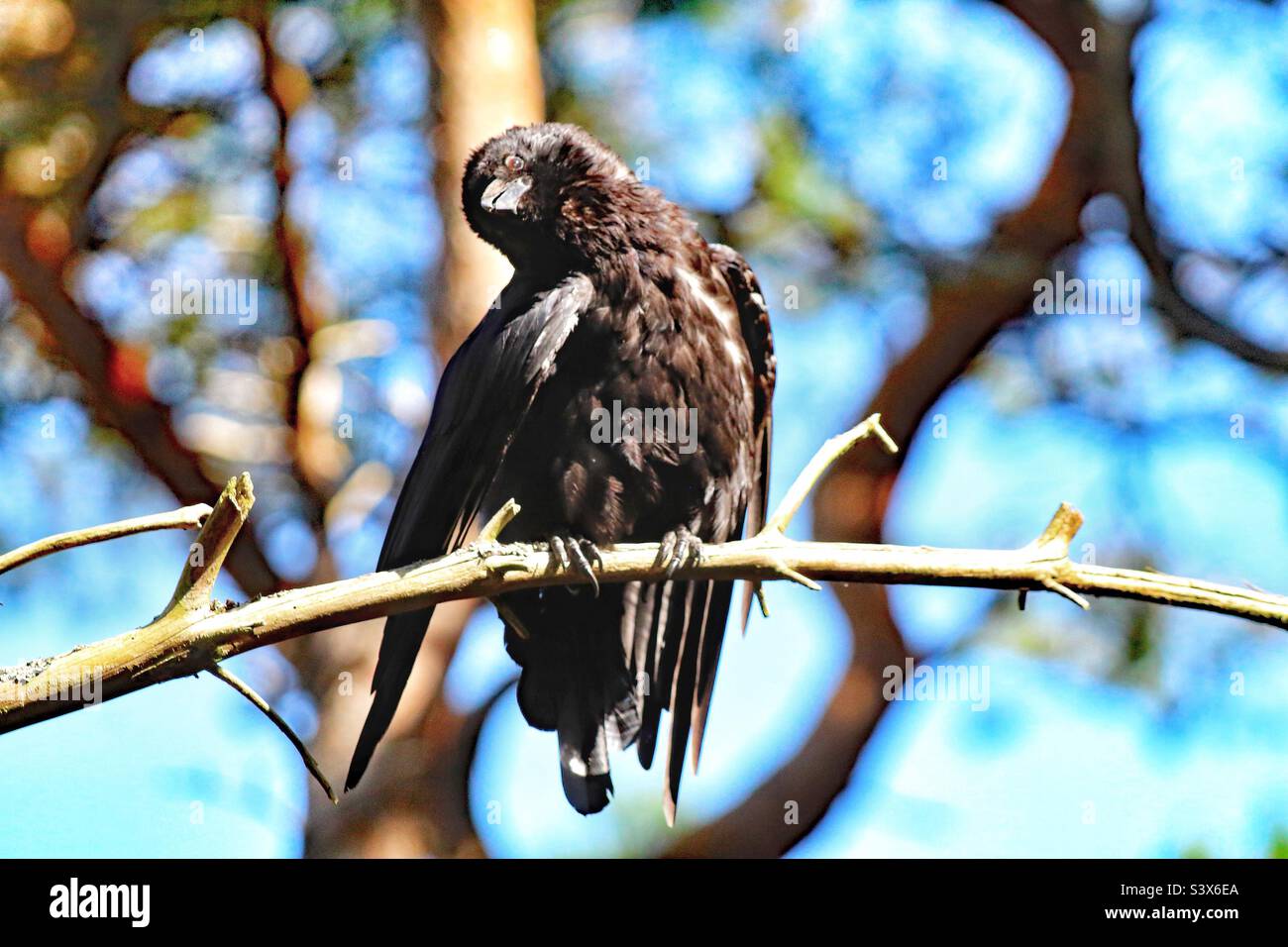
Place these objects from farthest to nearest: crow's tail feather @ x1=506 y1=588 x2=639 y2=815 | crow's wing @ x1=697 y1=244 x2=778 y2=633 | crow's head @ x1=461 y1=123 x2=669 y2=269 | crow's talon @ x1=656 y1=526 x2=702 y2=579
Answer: crow's wing @ x1=697 y1=244 x2=778 y2=633, crow's head @ x1=461 y1=123 x2=669 y2=269, crow's tail feather @ x1=506 y1=588 x2=639 y2=815, crow's talon @ x1=656 y1=526 x2=702 y2=579

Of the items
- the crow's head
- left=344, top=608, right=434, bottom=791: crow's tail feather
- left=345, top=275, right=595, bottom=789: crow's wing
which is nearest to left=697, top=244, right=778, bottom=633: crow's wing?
the crow's head

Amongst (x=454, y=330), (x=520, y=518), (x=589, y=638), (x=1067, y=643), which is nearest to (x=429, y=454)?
(x=520, y=518)

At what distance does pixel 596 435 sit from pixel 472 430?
320 mm

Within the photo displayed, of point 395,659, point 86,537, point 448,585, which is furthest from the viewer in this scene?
point 395,659

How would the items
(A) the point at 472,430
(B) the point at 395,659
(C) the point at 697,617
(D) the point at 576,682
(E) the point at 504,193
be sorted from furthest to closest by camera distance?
(C) the point at 697,617 < (E) the point at 504,193 < (D) the point at 576,682 < (A) the point at 472,430 < (B) the point at 395,659

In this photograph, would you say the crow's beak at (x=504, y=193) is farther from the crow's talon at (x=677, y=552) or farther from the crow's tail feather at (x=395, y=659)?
the crow's tail feather at (x=395, y=659)

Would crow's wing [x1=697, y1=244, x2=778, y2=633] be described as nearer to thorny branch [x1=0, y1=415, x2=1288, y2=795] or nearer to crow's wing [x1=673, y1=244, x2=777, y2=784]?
crow's wing [x1=673, y1=244, x2=777, y2=784]

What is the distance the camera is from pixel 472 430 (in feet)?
10.0

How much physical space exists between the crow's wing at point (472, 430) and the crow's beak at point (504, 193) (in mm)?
377

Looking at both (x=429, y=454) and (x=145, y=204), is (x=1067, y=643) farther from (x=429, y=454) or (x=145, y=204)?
(x=145, y=204)

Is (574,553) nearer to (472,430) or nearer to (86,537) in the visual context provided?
(472,430)

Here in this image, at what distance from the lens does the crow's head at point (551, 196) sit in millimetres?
3402

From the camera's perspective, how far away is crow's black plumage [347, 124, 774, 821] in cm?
305

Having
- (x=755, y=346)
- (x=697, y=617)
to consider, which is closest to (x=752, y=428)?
(x=755, y=346)
